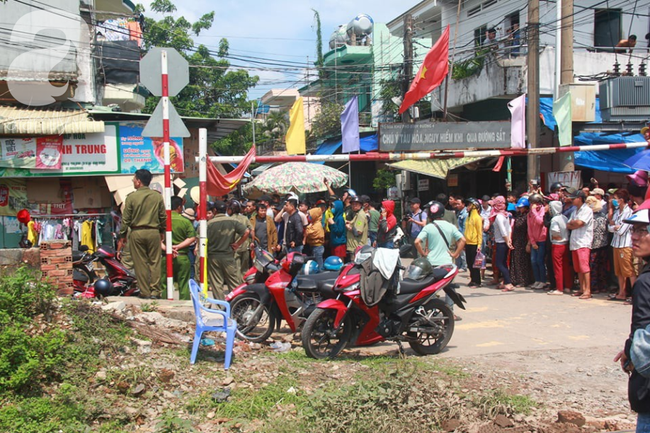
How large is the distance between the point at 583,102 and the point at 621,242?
22.8 ft

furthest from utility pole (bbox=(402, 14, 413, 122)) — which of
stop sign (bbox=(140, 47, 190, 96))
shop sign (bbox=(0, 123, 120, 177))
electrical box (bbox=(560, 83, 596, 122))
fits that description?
stop sign (bbox=(140, 47, 190, 96))

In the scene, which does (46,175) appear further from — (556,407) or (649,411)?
(649,411)

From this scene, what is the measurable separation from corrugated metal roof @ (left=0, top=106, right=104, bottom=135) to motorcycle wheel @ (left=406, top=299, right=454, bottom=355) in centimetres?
1077

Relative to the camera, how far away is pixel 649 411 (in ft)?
9.18

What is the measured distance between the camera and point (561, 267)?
1069 centimetres

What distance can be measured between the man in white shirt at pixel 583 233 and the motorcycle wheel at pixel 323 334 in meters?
5.66

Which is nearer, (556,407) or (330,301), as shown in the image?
(556,407)

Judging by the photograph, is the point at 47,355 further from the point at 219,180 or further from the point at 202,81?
the point at 202,81

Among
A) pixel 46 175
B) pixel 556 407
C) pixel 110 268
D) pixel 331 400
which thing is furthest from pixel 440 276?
pixel 46 175

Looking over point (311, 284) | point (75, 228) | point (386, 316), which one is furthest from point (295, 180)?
point (386, 316)

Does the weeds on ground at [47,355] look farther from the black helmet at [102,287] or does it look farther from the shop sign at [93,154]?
A: the shop sign at [93,154]

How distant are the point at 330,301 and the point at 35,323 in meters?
2.92

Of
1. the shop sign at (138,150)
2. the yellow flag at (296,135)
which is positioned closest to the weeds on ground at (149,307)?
the yellow flag at (296,135)

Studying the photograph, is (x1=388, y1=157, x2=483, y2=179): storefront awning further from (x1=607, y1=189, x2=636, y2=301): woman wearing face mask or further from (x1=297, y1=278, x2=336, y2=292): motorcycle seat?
(x1=297, y1=278, x2=336, y2=292): motorcycle seat
